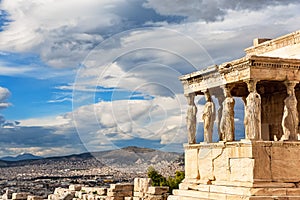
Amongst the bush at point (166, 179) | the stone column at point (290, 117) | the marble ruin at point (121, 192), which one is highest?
the stone column at point (290, 117)

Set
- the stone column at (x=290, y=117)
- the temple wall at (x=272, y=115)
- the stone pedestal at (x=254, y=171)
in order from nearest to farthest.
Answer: the stone pedestal at (x=254, y=171), the stone column at (x=290, y=117), the temple wall at (x=272, y=115)

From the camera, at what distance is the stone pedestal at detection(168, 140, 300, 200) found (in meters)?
13.2

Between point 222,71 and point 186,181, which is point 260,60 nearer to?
point 222,71

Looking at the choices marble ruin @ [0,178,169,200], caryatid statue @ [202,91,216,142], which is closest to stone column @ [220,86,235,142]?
caryatid statue @ [202,91,216,142]

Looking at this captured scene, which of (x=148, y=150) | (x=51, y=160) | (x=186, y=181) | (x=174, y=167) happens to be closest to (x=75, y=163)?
(x=174, y=167)

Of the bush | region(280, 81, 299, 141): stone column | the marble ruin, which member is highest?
region(280, 81, 299, 141): stone column

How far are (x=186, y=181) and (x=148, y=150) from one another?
3067mm

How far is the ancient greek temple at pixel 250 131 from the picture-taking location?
1339 centimetres

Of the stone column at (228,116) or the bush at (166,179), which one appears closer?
the stone column at (228,116)

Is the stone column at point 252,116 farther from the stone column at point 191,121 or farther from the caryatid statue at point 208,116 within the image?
the stone column at point 191,121

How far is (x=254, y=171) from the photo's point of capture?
1327 centimetres

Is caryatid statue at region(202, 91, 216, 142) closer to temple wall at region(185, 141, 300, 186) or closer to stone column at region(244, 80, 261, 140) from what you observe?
temple wall at region(185, 141, 300, 186)

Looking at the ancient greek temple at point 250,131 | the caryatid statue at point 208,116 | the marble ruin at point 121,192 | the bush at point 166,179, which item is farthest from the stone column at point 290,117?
the bush at point 166,179

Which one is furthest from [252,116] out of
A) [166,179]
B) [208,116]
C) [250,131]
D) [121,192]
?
[166,179]
